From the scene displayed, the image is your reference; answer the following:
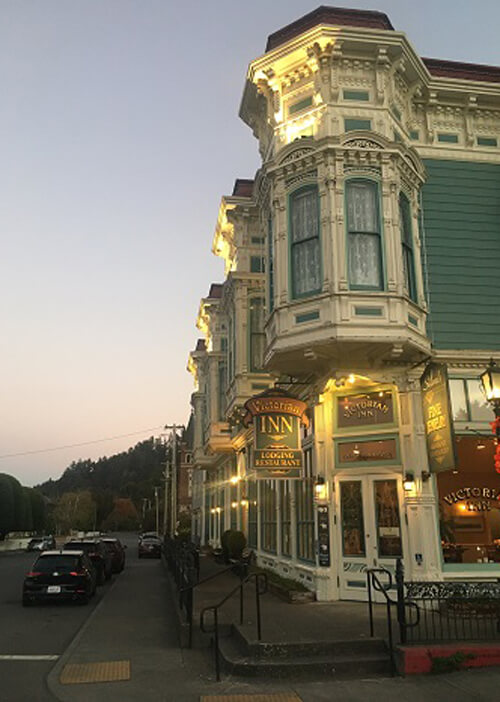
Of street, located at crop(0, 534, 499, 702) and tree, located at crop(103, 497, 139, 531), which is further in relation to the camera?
tree, located at crop(103, 497, 139, 531)

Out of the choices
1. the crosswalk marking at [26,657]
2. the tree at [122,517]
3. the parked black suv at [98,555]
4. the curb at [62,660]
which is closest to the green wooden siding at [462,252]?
the curb at [62,660]

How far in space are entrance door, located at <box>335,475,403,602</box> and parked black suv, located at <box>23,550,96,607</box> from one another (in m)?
7.33

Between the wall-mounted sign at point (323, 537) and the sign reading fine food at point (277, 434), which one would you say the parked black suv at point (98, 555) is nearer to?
the sign reading fine food at point (277, 434)

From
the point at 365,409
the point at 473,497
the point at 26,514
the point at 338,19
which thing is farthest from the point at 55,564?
the point at 26,514

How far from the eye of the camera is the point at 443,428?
40.7 ft

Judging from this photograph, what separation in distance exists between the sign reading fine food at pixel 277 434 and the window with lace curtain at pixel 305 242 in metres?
2.52

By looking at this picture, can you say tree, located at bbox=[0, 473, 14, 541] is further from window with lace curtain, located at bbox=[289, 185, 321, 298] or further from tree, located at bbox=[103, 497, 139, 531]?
tree, located at bbox=[103, 497, 139, 531]

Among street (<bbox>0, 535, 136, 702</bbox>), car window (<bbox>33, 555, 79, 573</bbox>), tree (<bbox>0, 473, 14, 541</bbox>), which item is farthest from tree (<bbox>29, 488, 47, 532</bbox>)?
car window (<bbox>33, 555, 79, 573</bbox>)

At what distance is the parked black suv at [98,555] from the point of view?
22406 mm

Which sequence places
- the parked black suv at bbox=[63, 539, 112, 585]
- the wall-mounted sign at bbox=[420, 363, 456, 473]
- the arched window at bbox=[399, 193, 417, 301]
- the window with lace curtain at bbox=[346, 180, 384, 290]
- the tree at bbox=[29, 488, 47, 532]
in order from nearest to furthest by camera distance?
the wall-mounted sign at bbox=[420, 363, 456, 473] < the window with lace curtain at bbox=[346, 180, 384, 290] < the arched window at bbox=[399, 193, 417, 301] < the parked black suv at bbox=[63, 539, 112, 585] < the tree at bbox=[29, 488, 47, 532]

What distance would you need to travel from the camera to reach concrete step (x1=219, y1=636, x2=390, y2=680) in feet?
28.1

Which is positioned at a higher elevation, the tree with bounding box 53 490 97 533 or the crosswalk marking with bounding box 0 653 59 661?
the tree with bounding box 53 490 97 533

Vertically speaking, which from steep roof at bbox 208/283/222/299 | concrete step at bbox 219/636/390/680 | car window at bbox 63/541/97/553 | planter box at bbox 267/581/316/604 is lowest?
concrete step at bbox 219/636/390/680

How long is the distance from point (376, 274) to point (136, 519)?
139226mm
